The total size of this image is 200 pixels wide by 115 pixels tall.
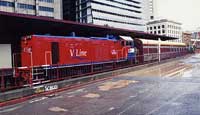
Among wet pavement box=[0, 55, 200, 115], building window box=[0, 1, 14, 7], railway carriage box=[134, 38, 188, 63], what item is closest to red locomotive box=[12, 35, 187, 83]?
railway carriage box=[134, 38, 188, 63]

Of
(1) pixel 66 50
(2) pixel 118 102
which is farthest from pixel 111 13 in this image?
(2) pixel 118 102

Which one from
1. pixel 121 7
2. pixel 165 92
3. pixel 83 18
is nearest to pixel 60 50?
pixel 165 92

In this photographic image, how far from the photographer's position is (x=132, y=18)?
143500 millimetres

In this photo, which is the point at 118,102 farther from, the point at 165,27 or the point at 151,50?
the point at 165,27

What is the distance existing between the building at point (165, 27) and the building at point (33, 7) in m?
96.9

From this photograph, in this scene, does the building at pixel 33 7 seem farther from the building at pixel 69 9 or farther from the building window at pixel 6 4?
the building at pixel 69 9

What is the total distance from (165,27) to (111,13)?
5318cm

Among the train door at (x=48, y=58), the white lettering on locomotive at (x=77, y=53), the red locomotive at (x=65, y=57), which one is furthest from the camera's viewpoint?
the white lettering on locomotive at (x=77, y=53)

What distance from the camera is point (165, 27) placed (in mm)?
168625

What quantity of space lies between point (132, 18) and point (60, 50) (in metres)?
127

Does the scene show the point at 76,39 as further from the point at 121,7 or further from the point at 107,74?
the point at 121,7

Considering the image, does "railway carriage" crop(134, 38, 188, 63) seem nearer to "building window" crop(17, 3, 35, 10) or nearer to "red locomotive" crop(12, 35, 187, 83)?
"red locomotive" crop(12, 35, 187, 83)

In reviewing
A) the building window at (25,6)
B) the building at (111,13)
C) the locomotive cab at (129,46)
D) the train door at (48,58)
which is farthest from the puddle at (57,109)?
the building at (111,13)

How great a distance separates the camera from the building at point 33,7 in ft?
242
